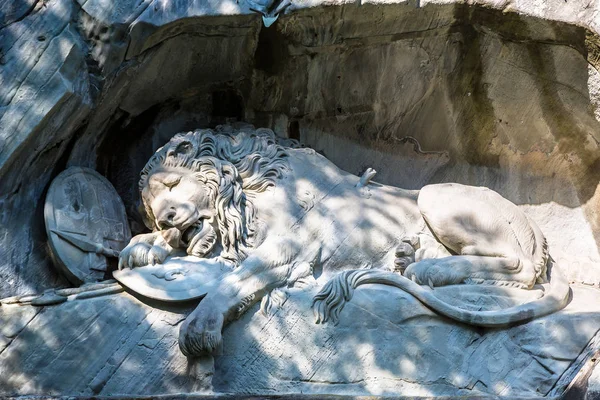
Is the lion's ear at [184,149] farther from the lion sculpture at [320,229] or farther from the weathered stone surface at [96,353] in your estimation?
the weathered stone surface at [96,353]

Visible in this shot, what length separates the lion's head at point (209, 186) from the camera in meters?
5.41

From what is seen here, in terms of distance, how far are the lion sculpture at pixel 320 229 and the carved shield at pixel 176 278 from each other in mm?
50

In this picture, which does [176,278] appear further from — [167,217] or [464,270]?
[464,270]

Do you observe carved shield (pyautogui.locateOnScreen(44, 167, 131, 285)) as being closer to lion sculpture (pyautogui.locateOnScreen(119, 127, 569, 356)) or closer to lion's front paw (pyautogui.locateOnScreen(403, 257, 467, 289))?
lion sculpture (pyautogui.locateOnScreen(119, 127, 569, 356))

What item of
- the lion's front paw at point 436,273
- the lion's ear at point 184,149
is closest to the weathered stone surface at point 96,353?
the lion's ear at point 184,149

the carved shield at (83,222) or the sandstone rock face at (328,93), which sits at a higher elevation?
the sandstone rock face at (328,93)

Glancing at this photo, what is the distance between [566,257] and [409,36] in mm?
1429

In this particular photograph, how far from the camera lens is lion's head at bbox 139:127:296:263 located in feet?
17.7

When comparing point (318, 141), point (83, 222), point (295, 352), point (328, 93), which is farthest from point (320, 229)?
point (83, 222)

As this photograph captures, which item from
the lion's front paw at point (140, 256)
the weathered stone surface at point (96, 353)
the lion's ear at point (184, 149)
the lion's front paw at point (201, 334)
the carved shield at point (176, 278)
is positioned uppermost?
the lion's ear at point (184, 149)

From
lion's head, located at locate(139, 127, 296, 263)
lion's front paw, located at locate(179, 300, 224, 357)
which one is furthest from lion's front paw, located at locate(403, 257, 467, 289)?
lion's front paw, located at locate(179, 300, 224, 357)

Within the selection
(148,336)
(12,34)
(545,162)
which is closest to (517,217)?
(545,162)

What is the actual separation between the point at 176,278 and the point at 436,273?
1224 millimetres

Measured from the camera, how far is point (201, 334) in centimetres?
487
